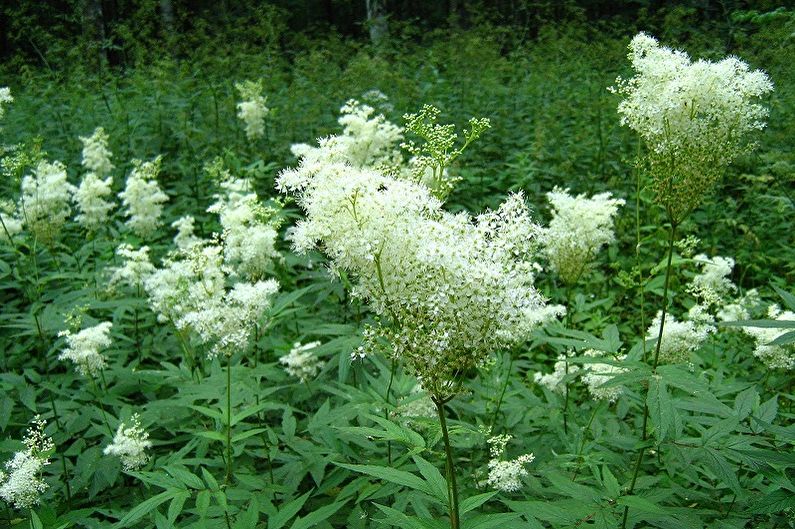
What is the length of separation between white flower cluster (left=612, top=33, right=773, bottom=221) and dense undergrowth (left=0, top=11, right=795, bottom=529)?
0.72 ft

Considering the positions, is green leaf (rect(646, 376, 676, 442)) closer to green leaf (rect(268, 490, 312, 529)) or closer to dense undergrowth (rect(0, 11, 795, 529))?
dense undergrowth (rect(0, 11, 795, 529))

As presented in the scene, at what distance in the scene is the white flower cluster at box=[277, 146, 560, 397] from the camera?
213 centimetres

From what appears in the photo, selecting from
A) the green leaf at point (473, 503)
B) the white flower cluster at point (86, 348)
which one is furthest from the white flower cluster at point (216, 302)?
the green leaf at point (473, 503)

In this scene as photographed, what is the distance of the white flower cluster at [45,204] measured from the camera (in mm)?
6074

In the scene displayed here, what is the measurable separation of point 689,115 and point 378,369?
295 cm

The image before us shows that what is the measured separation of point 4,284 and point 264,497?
405cm

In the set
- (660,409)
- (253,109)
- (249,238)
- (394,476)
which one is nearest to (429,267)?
(394,476)

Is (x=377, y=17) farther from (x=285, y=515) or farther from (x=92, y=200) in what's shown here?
(x=285, y=515)

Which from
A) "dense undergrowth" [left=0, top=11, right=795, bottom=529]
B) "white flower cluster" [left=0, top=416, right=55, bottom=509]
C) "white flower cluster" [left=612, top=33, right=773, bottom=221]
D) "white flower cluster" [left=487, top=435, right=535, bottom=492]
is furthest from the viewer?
"white flower cluster" [left=0, top=416, right=55, bottom=509]

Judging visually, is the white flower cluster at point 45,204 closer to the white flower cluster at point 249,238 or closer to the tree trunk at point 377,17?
the white flower cluster at point 249,238

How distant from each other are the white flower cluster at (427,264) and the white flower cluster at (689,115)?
3.91 ft

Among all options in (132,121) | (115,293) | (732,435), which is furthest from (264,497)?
(132,121)

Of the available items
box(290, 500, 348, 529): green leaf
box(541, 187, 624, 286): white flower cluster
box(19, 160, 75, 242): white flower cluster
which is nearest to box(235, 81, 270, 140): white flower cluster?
box(19, 160, 75, 242): white flower cluster

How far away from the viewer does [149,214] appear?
250 inches
